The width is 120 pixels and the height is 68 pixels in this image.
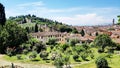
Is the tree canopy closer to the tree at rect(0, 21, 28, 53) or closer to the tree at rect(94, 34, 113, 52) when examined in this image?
the tree at rect(94, 34, 113, 52)

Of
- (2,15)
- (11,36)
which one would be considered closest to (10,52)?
(11,36)

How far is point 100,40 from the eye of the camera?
6594cm

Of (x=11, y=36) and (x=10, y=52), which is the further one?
(x=11, y=36)

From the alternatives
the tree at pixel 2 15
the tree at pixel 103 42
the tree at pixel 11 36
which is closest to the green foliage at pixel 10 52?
the tree at pixel 11 36

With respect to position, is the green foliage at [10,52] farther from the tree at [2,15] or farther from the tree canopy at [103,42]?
the tree at [2,15]

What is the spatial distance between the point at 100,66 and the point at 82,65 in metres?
5.46

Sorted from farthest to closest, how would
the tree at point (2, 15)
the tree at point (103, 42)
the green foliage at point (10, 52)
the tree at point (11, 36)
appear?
the tree at point (2, 15) < the tree at point (11, 36) < the tree at point (103, 42) < the green foliage at point (10, 52)

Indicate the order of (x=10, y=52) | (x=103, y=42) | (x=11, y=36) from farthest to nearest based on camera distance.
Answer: (x=11, y=36)
(x=103, y=42)
(x=10, y=52)

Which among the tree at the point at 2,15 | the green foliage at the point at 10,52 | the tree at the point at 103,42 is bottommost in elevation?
the green foliage at the point at 10,52

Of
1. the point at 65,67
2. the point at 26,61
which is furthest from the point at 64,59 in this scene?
the point at 26,61

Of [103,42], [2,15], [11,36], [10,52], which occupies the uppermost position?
[2,15]

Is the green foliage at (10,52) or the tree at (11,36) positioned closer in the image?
the green foliage at (10,52)

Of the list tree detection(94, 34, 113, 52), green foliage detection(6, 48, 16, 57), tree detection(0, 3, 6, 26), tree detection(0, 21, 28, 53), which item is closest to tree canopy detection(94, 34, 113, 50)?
tree detection(94, 34, 113, 52)

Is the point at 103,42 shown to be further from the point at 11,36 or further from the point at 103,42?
the point at 11,36
